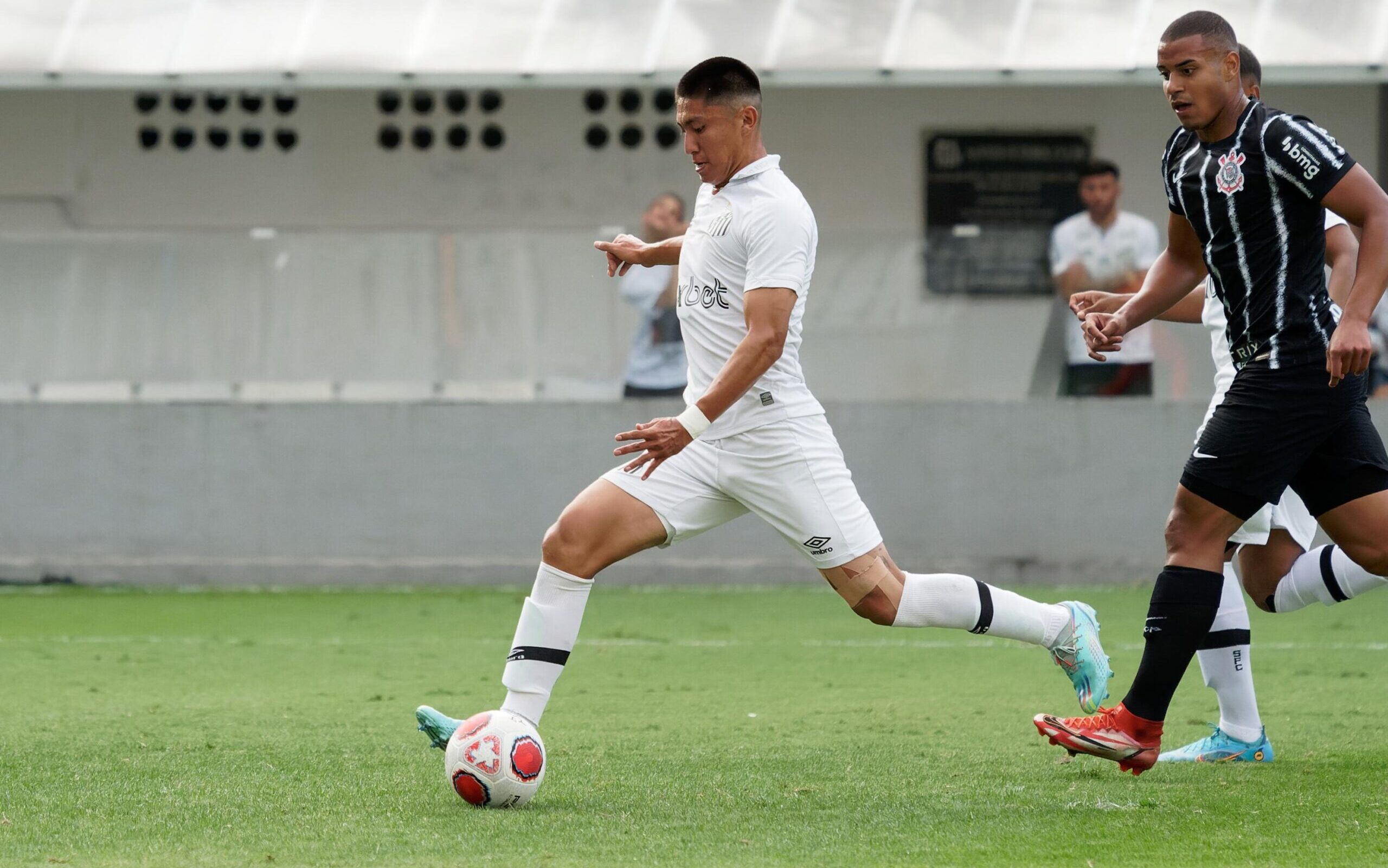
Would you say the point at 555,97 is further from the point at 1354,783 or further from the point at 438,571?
the point at 1354,783

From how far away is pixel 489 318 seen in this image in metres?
12.6

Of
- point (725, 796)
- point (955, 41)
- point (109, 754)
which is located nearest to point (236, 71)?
point (955, 41)

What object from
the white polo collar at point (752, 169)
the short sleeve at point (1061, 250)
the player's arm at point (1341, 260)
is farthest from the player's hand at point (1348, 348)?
the short sleeve at point (1061, 250)

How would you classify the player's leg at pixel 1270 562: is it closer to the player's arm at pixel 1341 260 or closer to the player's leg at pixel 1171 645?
the player's arm at pixel 1341 260

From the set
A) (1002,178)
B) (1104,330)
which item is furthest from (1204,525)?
(1002,178)

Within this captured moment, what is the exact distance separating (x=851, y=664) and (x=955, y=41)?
590cm

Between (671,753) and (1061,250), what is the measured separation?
7267 mm

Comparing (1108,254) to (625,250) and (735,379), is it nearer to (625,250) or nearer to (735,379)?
(625,250)

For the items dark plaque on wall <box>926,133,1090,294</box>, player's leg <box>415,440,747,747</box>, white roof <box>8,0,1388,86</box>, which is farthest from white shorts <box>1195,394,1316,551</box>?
dark plaque on wall <box>926,133,1090,294</box>

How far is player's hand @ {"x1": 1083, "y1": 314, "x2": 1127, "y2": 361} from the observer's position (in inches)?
219

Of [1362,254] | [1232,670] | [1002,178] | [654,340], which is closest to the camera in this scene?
[1362,254]

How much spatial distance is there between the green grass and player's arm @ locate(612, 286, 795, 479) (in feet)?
3.22

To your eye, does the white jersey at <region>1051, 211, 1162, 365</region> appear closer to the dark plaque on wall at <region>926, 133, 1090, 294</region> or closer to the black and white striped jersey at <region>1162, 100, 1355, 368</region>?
the dark plaque on wall at <region>926, 133, 1090, 294</region>

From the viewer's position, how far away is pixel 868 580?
17.5ft
